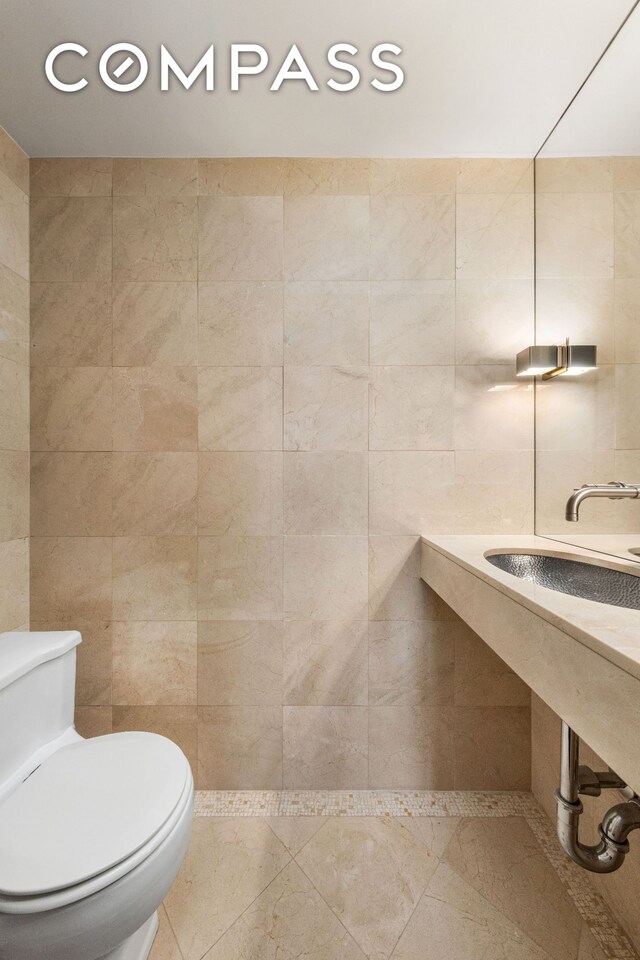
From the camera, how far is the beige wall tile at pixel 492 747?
1.68m

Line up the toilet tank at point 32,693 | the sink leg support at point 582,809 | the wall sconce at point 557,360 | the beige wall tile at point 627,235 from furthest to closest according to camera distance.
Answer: the wall sconce at point 557,360 < the beige wall tile at point 627,235 < the toilet tank at point 32,693 < the sink leg support at point 582,809

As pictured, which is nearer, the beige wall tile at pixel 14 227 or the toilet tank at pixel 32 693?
the toilet tank at pixel 32 693

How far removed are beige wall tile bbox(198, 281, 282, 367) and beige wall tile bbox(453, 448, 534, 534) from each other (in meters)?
0.80

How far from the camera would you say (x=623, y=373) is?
131 cm

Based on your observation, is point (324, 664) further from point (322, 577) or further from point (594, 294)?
point (594, 294)

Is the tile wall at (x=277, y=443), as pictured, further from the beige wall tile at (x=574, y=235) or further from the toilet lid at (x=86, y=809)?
the toilet lid at (x=86, y=809)

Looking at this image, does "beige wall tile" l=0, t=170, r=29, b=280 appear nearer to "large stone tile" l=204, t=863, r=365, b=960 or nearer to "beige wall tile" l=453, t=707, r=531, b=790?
"large stone tile" l=204, t=863, r=365, b=960

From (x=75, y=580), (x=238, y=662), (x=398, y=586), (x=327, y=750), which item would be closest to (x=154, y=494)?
(x=75, y=580)

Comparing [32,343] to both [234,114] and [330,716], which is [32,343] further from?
[330,716]

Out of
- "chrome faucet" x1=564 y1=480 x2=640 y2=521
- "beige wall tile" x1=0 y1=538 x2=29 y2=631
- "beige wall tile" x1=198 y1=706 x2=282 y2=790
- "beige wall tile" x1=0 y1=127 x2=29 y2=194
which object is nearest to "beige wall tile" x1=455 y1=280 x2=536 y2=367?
"chrome faucet" x1=564 y1=480 x2=640 y2=521

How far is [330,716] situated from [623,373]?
57.4 inches

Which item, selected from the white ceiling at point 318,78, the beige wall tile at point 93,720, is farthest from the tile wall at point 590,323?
the beige wall tile at point 93,720

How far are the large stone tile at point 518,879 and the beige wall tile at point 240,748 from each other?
2.09 ft

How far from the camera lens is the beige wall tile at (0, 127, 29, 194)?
61.4 inches
